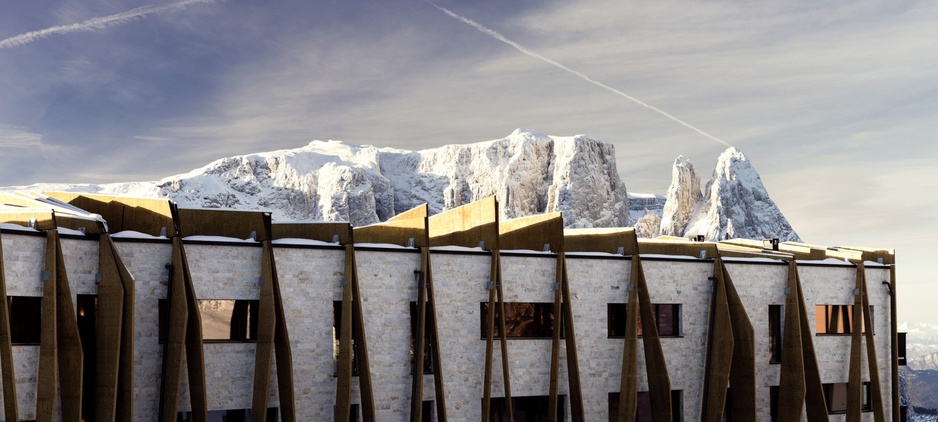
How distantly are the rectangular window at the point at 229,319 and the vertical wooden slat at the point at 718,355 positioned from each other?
1641cm

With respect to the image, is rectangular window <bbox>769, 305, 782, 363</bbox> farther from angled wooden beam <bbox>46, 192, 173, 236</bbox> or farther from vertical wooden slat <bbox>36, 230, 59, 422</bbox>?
vertical wooden slat <bbox>36, 230, 59, 422</bbox>

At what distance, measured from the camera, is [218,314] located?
24.9 m

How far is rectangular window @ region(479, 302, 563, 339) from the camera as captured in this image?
95.0ft

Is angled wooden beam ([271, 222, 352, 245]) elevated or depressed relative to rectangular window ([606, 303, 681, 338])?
elevated

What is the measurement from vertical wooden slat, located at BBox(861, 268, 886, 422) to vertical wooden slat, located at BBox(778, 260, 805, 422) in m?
3.87

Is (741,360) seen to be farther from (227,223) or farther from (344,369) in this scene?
(227,223)

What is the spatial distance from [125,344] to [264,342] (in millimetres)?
3850

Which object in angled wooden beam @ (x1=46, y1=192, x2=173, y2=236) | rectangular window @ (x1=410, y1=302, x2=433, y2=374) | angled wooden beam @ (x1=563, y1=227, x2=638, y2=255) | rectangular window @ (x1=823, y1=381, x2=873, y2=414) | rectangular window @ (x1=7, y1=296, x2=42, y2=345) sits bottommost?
rectangular window @ (x1=823, y1=381, x2=873, y2=414)

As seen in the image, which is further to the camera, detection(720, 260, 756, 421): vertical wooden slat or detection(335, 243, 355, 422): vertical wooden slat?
→ detection(720, 260, 756, 421): vertical wooden slat

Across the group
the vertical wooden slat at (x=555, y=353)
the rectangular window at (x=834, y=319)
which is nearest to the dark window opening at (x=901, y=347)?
the rectangular window at (x=834, y=319)

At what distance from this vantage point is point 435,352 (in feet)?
88.5

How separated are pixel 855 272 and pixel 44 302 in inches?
1180

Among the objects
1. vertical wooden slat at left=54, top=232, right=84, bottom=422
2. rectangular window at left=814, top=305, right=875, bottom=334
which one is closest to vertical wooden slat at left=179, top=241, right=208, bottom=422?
vertical wooden slat at left=54, top=232, right=84, bottom=422

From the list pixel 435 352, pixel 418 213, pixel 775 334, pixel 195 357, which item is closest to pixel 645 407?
pixel 775 334
